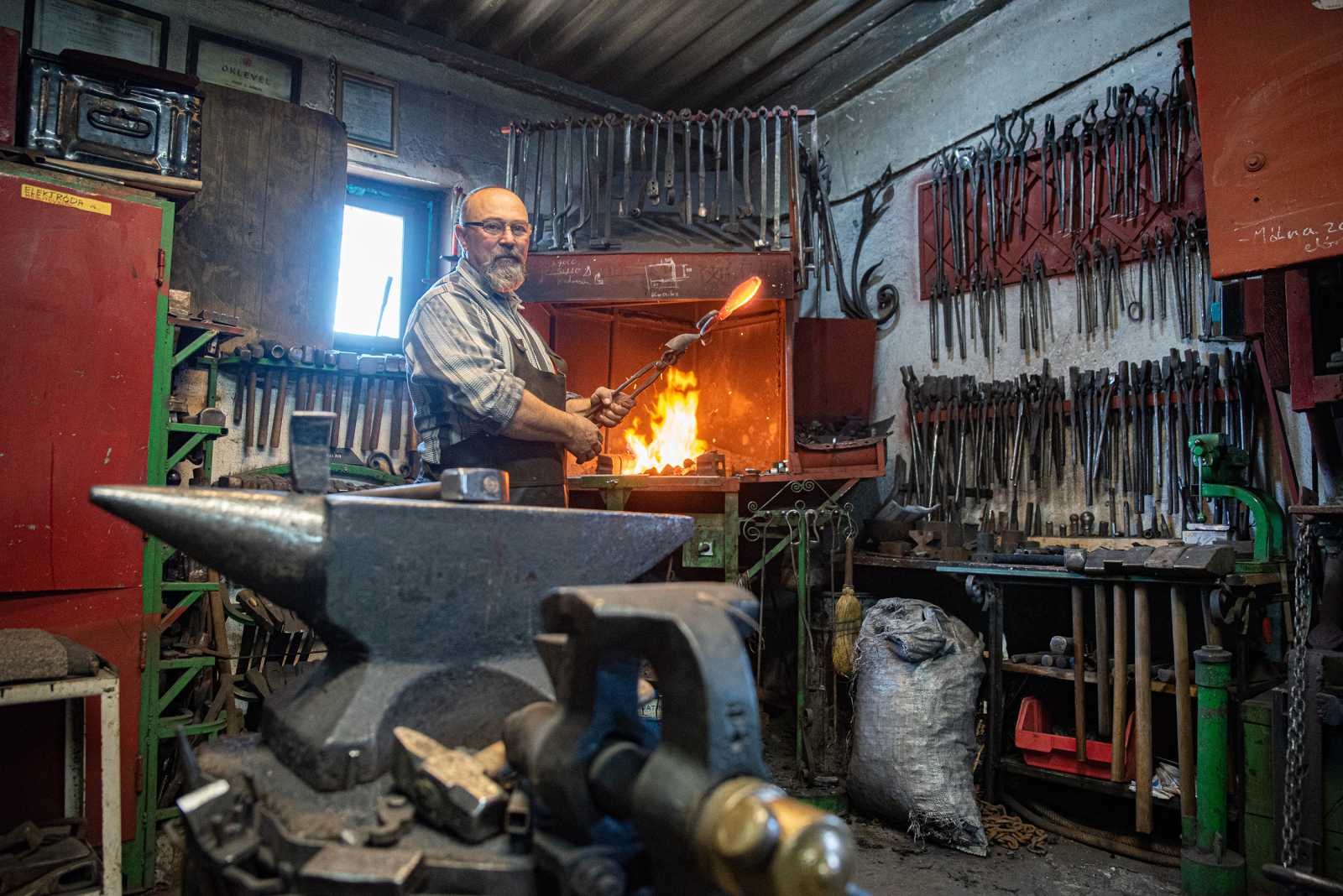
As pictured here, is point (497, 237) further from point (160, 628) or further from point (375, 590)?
point (160, 628)

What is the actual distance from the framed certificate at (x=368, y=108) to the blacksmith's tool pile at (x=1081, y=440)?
339cm

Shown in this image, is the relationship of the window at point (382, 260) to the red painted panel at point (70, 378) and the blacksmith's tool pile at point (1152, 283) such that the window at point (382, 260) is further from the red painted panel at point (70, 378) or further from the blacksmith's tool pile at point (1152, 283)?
the blacksmith's tool pile at point (1152, 283)

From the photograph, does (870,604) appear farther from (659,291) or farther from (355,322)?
(355,322)

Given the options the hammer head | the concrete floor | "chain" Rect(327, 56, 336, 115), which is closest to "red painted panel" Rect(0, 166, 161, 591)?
"chain" Rect(327, 56, 336, 115)

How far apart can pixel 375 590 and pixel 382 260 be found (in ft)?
14.2

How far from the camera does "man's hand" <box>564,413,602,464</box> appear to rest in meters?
2.43

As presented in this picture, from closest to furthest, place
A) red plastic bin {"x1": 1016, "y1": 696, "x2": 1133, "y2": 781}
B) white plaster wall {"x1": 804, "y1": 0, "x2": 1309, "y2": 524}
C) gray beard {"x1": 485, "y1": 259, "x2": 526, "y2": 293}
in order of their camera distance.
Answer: gray beard {"x1": 485, "y1": 259, "x2": 526, "y2": 293} < red plastic bin {"x1": 1016, "y1": 696, "x2": 1133, "y2": 781} < white plaster wall {"x1": 804, "y1": 0, "x2": 1309, "y2": 524}

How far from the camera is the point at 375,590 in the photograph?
3.50 feet

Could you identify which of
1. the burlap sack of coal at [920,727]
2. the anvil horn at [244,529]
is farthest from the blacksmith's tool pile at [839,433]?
the anvil horn at [244,529]

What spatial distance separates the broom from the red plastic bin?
73cm

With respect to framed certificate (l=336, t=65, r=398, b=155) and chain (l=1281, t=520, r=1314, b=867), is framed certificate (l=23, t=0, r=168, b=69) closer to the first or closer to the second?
framed certificate (l=336, t=65, r=398, b=155)

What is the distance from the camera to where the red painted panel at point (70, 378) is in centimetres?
283

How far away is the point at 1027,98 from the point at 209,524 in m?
4.84

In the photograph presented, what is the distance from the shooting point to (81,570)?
2926 millimetres
